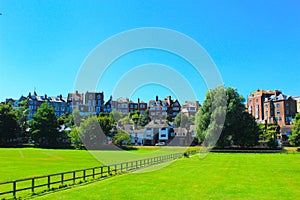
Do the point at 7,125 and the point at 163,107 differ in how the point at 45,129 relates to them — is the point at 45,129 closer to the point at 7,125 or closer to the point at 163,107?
the point at 7,125

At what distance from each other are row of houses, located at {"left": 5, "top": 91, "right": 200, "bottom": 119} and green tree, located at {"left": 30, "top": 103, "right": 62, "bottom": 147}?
38.2 meters

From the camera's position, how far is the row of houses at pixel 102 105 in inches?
5551

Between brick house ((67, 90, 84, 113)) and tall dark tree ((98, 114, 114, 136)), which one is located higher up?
brick house ((67, 90, 84, 113))

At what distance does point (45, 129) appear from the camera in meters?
90.9

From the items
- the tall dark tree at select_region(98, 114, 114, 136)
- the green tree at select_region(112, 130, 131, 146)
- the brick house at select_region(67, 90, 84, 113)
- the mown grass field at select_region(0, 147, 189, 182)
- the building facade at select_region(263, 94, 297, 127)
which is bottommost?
the mown grass field at select_region(0, 147, 189, 182)

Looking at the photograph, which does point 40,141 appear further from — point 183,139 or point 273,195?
point 273,195

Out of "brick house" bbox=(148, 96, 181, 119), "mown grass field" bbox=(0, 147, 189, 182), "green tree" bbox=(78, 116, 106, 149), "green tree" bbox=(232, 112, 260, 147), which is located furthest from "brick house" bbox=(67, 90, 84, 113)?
"mown grass field" bbox=(0, 147, 189, 182)

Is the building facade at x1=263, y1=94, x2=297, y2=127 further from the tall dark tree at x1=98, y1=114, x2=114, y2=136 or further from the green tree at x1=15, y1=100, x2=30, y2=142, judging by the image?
the green tree at x1=15, y1=100, x2=30, y2=142

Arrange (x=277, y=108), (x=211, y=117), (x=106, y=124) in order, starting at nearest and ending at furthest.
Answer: (x=211, y=117), (x=106, y=124), (x=277, y=108)

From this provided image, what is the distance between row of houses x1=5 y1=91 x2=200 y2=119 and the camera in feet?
463

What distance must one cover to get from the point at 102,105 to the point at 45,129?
179 ft

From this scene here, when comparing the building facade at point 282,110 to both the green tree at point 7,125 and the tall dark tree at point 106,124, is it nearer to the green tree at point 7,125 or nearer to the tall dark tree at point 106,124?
the tall dark tree at point 106,124

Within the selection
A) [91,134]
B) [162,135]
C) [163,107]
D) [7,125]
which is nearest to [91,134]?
[91,134]

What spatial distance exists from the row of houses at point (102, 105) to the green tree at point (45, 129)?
125 ft
